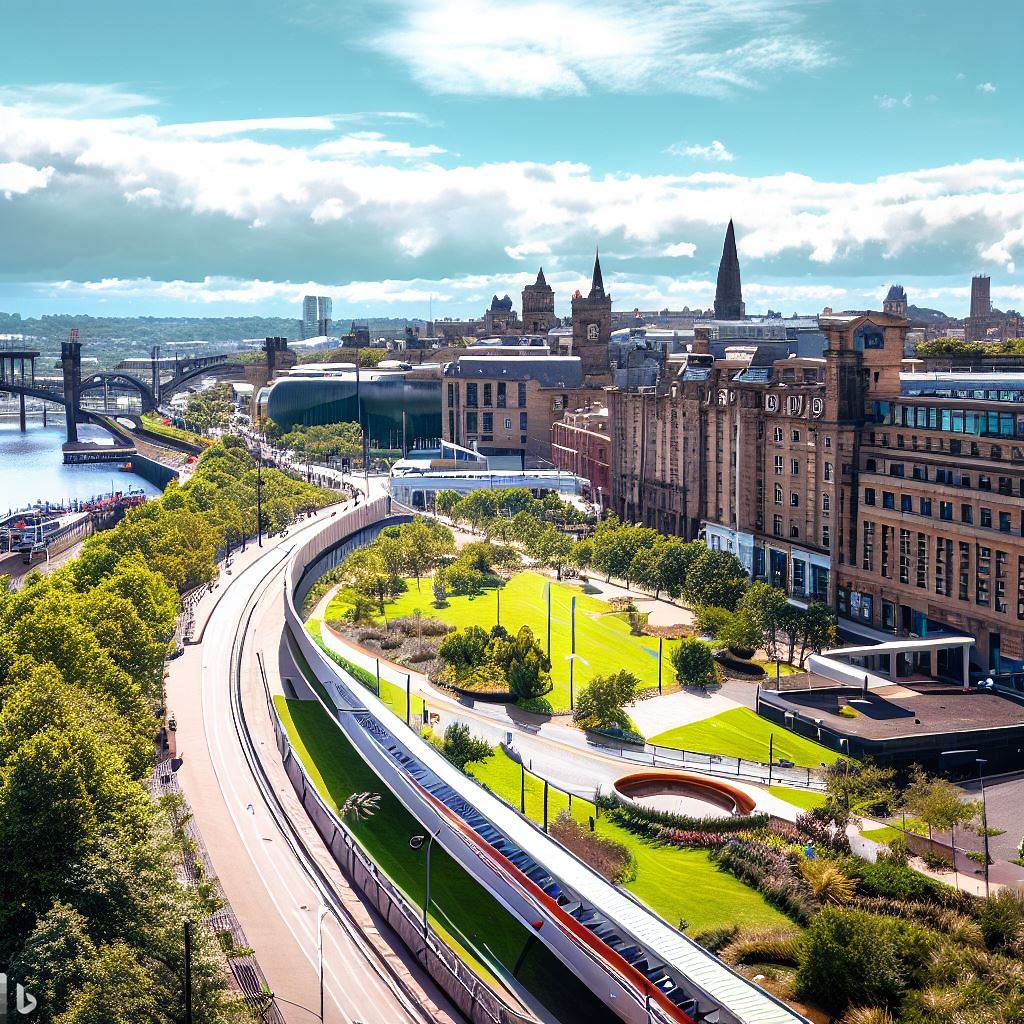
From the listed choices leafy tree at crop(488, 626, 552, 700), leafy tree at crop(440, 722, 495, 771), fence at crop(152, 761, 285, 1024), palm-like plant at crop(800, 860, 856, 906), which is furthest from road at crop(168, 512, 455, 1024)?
palm-like plant at crop(800, 860, 856, 906)

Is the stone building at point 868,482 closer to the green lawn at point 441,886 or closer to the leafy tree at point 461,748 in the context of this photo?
the leafy tree at point 461,748

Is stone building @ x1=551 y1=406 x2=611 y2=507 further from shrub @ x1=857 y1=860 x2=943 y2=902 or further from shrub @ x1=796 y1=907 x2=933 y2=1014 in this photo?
shrub @ x1=796 y1=907 x2=933 y2=1014

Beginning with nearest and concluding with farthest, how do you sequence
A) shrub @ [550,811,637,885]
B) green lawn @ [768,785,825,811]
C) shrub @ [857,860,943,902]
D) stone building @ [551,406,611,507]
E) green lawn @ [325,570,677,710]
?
shrub @ [857,860,943,902]
shrub @ [550,811,637,885]
green lawn @ [768,785,825,811]
green lawn @ [325,570,677,710]
stone building @ [551,406,611,507]

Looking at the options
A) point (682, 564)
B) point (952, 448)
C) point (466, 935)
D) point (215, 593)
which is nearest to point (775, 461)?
point (682, 564)

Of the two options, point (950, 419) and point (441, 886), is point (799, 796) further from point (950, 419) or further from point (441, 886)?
point (950, 419)

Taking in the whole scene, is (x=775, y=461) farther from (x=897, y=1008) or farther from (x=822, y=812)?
(x=897, y=1008)
